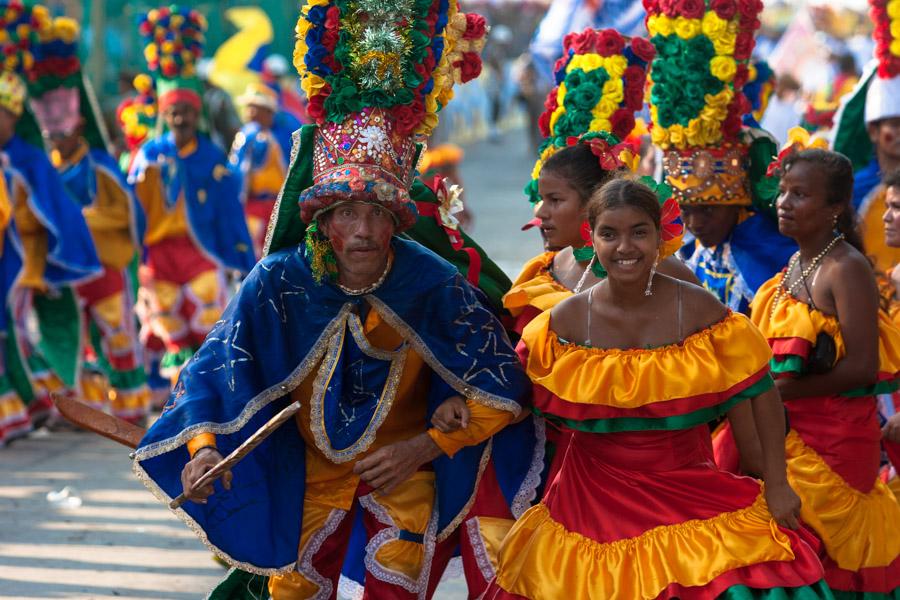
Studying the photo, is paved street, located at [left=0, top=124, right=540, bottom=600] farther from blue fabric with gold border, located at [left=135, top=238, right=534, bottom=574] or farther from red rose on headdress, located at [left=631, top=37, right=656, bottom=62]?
red rose on headdress, located at [left=631, top=37, right=656, bottom=62]

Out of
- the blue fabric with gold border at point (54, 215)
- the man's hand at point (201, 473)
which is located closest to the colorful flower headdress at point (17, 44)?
the blue fabric with gold border at point (54, 215)

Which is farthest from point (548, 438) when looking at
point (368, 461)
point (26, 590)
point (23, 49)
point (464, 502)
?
point (23, 49)

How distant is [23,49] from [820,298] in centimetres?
633

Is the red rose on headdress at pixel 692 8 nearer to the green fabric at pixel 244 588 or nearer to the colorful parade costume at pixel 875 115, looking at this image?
the colorful parade costume at pixel 875 115

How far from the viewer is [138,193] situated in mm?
10414

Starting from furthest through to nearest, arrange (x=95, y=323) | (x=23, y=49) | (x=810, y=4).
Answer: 1. (x=810, y=4)
2. (x=95, y=323)
3. (x=23, y=49)

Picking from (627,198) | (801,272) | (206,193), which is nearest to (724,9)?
(801,272)

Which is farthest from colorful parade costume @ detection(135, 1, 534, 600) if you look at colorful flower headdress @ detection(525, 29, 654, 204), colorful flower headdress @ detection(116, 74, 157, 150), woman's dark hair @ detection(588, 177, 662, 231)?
colorful flower headdress @ detection(116, 74, 157, 150)

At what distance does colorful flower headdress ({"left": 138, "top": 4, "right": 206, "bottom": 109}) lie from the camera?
10523mm

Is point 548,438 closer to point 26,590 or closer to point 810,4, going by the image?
point 26,590

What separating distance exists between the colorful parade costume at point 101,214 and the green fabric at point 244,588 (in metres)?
5.08

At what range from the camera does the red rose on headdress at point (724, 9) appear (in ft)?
19.6

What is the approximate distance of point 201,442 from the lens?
4.48 metres

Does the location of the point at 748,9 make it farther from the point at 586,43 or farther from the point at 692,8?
the point at 586,43
